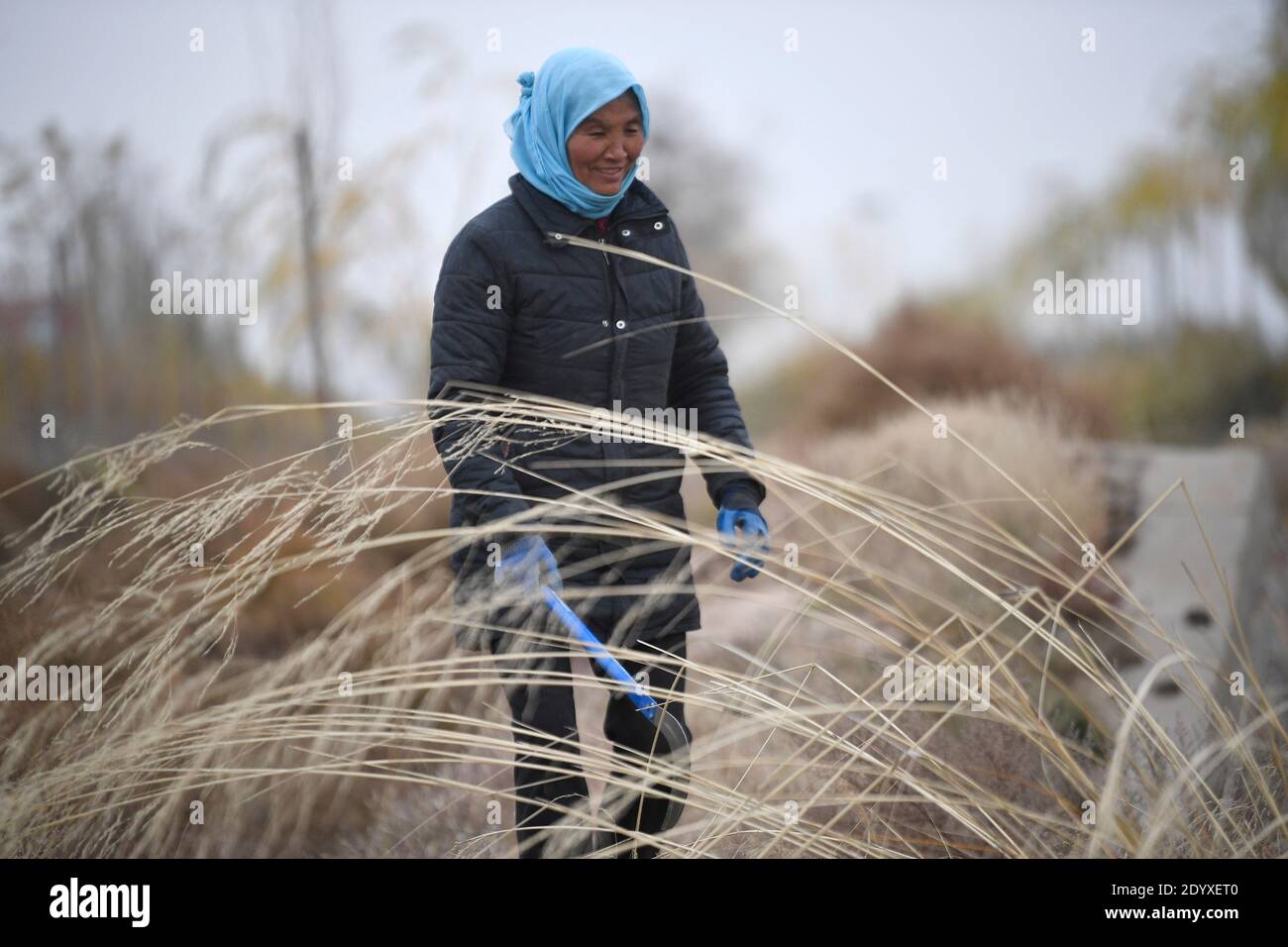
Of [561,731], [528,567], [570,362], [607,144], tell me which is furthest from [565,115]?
[561,731]

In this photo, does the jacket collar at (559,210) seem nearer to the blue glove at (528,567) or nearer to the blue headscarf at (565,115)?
the blue headscarf at (565,115)

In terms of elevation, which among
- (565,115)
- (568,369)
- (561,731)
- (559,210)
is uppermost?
(565,115)

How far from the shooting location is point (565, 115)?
5.91 feet

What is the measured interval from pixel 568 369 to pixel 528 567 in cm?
37

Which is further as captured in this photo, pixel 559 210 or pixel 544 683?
pixel 559 210

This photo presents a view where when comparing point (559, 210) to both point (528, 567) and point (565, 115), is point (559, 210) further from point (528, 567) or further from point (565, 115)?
point (528, 567)

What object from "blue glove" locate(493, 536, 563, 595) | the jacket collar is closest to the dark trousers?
"blue glove" locate(493, 536, 563, 595)

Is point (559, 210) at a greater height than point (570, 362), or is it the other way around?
point (559, 210)

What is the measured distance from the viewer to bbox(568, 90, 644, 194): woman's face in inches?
70.4

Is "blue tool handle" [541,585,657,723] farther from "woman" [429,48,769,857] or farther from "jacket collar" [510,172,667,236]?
"jacket collar" [510,172,667,236]
